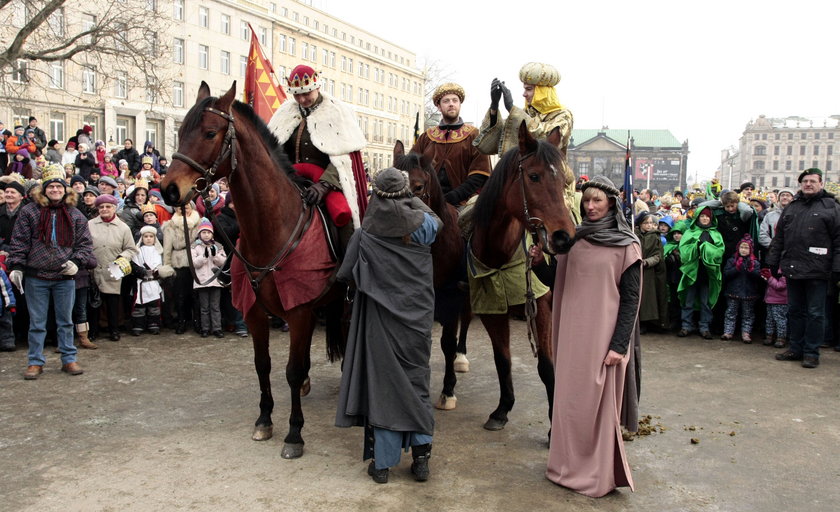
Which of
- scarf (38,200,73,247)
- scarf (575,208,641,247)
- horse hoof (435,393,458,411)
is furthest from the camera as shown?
scarf (38,200,73,247)

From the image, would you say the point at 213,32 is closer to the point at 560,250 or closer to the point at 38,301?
the point at 38,301

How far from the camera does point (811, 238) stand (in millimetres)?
7332

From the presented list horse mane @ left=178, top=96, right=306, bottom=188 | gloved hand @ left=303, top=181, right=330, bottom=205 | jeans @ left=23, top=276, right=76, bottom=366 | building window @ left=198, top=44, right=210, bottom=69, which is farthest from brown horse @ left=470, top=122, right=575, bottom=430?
building window @ left=198, top=44, right=210, bottom=69

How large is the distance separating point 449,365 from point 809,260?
179 inches

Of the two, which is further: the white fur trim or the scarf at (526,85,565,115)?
the scarf at (526,85,565,115)

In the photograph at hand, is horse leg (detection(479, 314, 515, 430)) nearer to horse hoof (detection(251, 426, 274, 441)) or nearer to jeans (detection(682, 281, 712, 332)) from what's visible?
horse hoof (detection(251, 426, 274, 441))

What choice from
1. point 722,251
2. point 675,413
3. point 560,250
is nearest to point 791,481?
point 675,413

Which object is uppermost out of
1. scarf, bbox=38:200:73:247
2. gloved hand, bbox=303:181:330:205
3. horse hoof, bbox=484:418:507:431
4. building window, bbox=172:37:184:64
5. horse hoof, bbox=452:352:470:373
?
building window, bbox=172:37:184:64

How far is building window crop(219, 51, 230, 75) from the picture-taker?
1847 inches

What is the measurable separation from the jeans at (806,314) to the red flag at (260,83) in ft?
26.7

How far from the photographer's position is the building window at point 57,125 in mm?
35531

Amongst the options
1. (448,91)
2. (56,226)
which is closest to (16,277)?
(56,226)

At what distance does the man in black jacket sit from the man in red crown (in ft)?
17.1

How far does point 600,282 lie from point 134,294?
6.56 m
